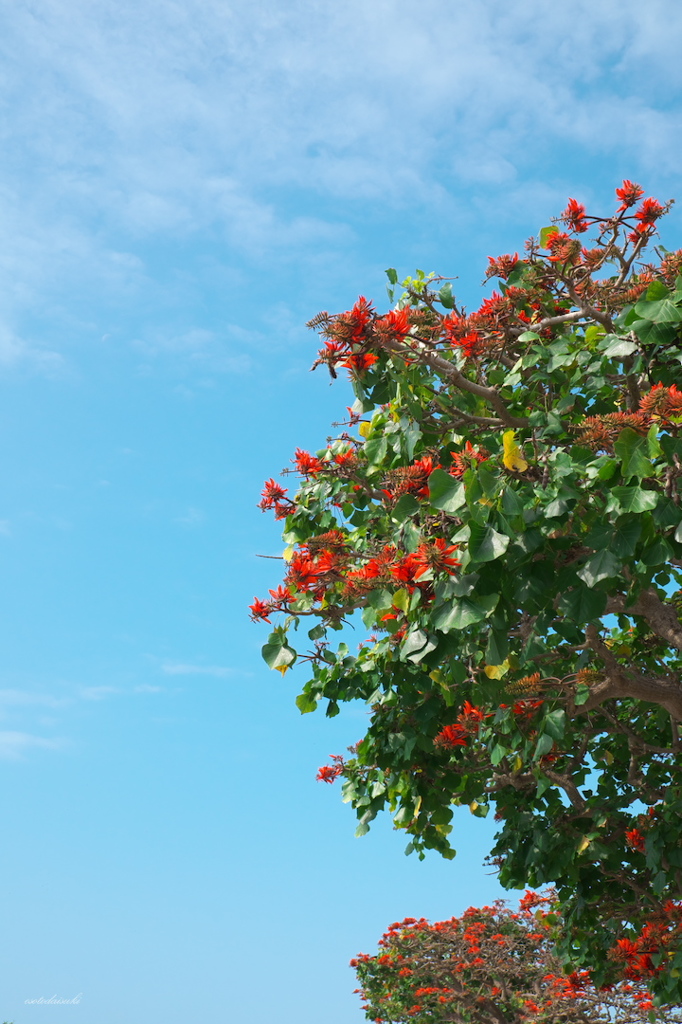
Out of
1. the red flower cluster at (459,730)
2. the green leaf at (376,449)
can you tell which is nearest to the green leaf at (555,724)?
the red flower cluster at (459,730)

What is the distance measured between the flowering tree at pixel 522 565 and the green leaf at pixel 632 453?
0.01 m

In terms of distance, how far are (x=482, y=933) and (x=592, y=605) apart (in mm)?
12179

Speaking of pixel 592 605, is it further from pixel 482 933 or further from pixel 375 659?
pixel 482 933

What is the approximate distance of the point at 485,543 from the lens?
13.5ft

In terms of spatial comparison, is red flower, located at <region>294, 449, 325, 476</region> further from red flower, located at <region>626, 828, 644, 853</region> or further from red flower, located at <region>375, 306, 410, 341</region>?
red flower, located at <region>626, 828, 644, 853</region>

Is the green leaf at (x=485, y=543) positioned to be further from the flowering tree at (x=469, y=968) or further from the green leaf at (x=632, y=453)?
the flowering tree at (x=469, y=968)

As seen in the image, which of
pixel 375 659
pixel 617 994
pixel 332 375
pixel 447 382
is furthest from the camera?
pixel 617 994

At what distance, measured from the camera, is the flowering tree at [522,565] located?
4.23 meters

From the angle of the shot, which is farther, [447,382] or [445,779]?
[445,779]

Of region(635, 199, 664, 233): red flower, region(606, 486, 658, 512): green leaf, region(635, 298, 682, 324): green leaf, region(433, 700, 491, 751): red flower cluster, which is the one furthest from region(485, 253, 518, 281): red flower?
region(433, 700, 491, 751): red flower cluster

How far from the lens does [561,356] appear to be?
505cm

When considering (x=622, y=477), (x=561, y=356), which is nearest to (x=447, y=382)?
(x=561, y=356)

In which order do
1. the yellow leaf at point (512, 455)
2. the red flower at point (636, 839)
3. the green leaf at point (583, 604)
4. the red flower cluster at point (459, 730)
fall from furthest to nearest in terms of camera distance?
the red flower at point (636, 839) → the red flower cluster at point (459, 730) → the green leaf at point (583, 604) → the yellow leaf at point (512, 455)

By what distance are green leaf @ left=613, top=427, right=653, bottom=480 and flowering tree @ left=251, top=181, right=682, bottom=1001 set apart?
0.01m
